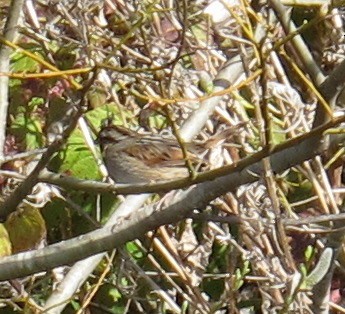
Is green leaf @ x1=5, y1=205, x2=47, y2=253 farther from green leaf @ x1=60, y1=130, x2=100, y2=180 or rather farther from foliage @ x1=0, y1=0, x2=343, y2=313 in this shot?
green leaf @ x1=60, y1=130, x2=100, y2=180

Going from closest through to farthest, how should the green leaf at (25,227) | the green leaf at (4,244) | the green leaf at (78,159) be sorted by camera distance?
the green leaf at (4,244)
the green leaf at (25,227)
the green leaf at (78,159)

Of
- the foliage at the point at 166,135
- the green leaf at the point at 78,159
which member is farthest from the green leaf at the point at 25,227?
the green leaf at the point at 78,159

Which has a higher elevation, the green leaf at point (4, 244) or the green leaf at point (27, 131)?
the green leaf at point (27, 131)

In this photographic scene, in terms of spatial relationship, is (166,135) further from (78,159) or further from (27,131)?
(27,131)

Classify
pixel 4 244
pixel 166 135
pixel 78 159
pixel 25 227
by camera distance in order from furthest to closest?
pixel 166 135
pixel 78 159
pixel 25 227
pixel 4 244

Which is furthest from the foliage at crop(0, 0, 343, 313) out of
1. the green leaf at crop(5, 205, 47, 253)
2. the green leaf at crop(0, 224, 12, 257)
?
the green leaf at crop(0, 224, 12, 257)

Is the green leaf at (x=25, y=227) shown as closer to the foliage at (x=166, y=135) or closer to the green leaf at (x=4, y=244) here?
the foliage at (x=166, y=135)

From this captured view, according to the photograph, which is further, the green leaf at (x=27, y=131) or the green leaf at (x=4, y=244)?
the green leaf at (x=27, y=131)

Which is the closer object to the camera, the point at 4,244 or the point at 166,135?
the point at 4,244

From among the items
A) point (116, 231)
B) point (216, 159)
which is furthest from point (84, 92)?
point (216, 159)

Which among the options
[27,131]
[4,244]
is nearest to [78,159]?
[27,131]

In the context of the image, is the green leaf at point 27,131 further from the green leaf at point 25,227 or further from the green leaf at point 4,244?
the green leaf at point 4,244

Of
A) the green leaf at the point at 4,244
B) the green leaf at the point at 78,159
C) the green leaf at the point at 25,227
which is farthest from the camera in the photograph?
the green leaf at the point at 78,159

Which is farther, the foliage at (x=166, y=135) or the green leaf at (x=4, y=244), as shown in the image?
the foliage at (x=166, y=135)
